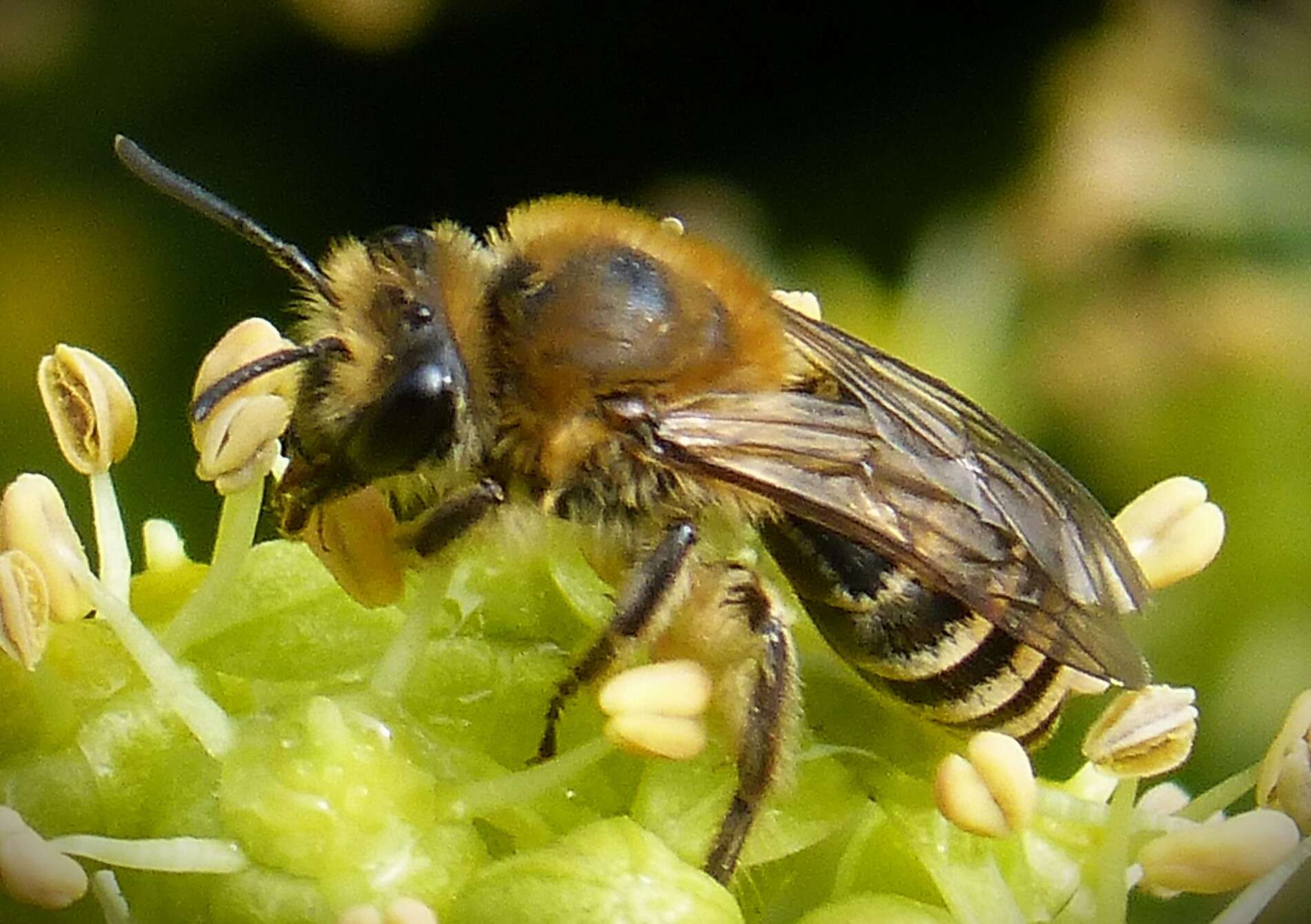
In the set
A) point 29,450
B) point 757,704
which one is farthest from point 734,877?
point 29,450

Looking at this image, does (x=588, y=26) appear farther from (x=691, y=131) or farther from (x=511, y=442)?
(x=511, y=442)

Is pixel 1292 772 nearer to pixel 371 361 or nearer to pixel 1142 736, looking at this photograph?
pixel 1142 736

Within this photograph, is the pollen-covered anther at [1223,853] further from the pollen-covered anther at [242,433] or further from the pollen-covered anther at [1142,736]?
the pollen-covered anther at [242,433]

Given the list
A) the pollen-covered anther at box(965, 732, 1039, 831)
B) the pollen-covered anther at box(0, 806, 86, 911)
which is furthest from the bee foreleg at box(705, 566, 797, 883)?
the pollen-covered anther at box(0, 806, 86, 911)

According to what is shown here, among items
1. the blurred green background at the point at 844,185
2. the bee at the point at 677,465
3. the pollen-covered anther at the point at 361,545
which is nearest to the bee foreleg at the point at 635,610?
the bee at the point at 677,465

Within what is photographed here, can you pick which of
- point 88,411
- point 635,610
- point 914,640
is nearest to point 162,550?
point 88,411

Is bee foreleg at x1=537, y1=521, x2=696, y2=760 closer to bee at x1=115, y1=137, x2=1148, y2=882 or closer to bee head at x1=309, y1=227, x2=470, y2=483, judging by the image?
bee at x1=115, y1=137, x2=1148, y2=882
